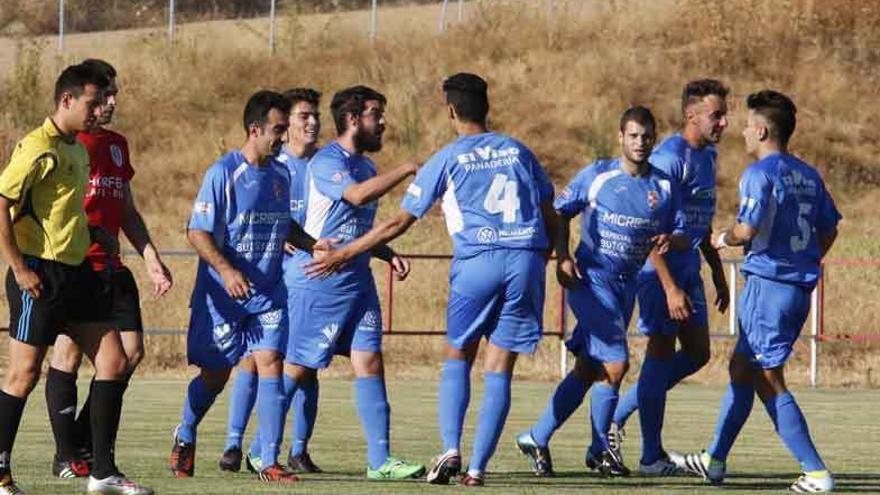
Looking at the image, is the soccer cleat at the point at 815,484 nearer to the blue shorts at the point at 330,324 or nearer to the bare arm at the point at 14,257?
the blue shorts at the point at 330,324

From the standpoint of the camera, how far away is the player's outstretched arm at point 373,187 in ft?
35.0

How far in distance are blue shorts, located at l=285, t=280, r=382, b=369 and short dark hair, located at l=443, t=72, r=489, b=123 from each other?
59.0 inches

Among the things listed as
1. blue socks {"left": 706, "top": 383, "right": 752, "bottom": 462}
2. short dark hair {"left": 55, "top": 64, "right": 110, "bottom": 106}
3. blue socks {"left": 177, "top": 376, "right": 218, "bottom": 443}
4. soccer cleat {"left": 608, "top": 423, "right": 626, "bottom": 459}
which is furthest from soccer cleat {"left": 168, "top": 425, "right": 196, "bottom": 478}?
blue socks {"left": 706, "top": 383, "right": 752, "bottom": 462}

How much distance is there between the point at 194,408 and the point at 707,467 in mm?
2793

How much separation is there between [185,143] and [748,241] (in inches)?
1044

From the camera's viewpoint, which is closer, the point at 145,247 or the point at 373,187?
the point at 145,247

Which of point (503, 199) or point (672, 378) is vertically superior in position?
point (503, 199)

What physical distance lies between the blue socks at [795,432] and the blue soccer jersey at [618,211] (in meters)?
1.38

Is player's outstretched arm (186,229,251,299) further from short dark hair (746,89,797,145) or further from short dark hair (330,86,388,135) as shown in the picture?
short dark hair (746,89,797,145)

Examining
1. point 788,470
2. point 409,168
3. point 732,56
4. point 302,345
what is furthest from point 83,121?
point 732,56

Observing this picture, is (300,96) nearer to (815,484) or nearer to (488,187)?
(488,187)

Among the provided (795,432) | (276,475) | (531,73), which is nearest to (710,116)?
(795,432)

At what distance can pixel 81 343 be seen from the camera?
9.94 meters

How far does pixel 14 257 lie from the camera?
30.5ft
